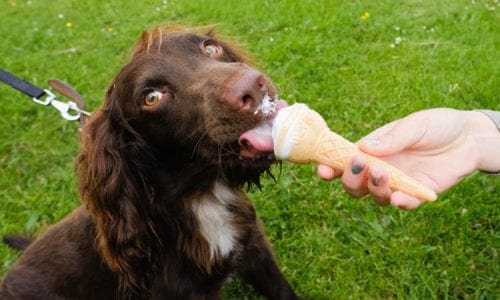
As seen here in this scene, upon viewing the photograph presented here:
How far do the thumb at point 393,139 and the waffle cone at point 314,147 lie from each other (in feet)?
0.14

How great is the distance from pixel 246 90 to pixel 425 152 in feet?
2.99

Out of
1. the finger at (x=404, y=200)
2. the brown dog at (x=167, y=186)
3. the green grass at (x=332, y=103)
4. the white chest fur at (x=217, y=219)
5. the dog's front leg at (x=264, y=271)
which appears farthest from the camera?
the green grass at (x=332, y=103)

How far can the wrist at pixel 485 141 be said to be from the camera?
8.41 ft

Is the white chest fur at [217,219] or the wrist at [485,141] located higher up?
the wrist at [485,141]

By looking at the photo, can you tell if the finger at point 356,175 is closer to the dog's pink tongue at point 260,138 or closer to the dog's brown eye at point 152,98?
the dog's pink tongue at point 260,138

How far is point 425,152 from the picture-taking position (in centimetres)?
239

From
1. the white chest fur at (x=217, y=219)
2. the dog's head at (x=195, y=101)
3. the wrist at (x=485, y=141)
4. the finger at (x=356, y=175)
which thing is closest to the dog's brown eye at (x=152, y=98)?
the dog's head at (x=195, y=101)

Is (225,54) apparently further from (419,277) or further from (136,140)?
(419,277)

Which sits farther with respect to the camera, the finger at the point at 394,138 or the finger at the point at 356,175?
the finger at the point at 394,138

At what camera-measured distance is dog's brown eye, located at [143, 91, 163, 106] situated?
2.42 meters

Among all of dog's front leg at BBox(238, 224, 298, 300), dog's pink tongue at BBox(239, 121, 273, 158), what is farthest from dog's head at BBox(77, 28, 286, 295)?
dog's front leg at BBox(238, 224, 298, 300)

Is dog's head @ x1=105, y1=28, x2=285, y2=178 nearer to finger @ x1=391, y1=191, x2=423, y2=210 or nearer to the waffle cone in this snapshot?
the waffle cone

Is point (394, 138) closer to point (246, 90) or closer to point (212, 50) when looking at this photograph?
point (246, 90)

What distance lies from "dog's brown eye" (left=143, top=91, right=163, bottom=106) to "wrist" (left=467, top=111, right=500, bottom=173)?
147 cm
